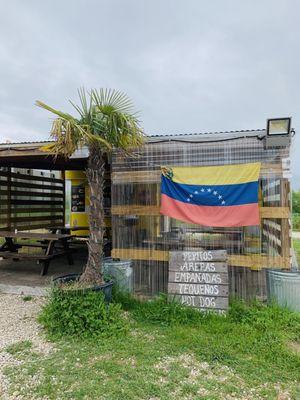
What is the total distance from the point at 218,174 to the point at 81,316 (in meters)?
2.54

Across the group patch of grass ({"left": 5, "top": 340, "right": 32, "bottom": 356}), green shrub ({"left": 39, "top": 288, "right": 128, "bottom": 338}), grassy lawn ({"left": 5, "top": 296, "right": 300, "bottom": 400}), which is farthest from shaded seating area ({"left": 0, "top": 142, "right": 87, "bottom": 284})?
grassy lawn ({"left": 5, "top": 296, "right": 300, "bottom": 400})

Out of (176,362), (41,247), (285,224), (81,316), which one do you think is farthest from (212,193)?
(41,247)

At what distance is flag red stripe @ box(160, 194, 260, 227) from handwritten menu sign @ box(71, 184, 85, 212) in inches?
225

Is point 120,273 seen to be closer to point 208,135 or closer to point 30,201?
point 208,135

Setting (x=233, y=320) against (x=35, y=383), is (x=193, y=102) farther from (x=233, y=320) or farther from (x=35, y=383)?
(x=35, y=383)

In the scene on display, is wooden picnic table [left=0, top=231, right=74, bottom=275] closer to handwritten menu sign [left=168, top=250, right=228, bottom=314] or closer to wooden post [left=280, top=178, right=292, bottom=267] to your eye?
handwritten menu sign [left=168, top=250, right=228, bottom=314]

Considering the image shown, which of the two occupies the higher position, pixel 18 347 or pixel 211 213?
pixel 211 213

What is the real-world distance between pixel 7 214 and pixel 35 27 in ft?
17.5

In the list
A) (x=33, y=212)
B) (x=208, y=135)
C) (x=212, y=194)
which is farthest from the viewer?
(x=33, y=212)

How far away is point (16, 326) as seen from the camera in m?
3.55

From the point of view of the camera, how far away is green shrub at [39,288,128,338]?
10.4 feet

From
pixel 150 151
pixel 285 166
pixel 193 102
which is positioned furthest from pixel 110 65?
pixel 285 166

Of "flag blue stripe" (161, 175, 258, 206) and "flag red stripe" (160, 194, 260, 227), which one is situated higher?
"flag blue stripe" (161, 175, 258, 206)

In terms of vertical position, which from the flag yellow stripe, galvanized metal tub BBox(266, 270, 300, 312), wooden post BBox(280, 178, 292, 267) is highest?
the flag yellow stripe
